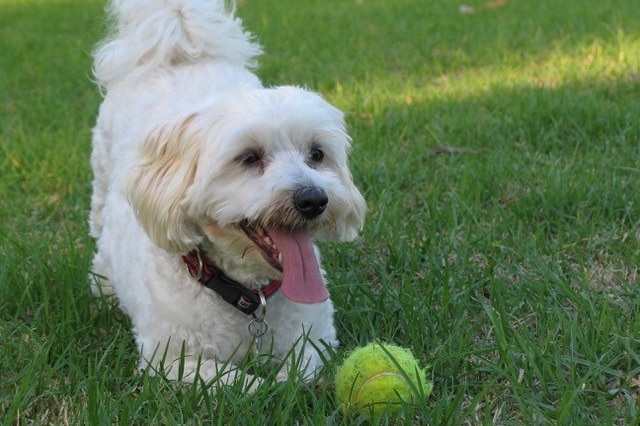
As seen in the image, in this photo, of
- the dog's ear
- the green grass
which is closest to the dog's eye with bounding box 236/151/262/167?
the dog's ear

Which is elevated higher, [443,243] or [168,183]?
[168,183]

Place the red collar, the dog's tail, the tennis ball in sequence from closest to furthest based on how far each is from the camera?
the tennis ball, the red collar, the dog's tail

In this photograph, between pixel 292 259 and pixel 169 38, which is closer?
pixel 292 259

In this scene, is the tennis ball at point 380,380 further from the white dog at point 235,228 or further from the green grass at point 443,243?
the white dog at point 235,228

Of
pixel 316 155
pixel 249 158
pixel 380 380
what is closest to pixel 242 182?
pixel 249 158

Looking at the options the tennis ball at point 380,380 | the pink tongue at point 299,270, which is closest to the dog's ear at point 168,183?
the pink tongue at point 299,270

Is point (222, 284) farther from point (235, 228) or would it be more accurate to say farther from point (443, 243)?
point (443, 243)

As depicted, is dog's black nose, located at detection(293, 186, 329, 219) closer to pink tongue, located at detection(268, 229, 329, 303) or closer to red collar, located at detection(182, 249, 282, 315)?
pink tongue, located at detection(268, 229, 329, 303)

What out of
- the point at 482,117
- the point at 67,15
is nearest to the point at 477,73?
the point at 482,117

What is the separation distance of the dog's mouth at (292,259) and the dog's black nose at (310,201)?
92mm

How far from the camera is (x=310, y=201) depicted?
2.49m

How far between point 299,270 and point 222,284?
294 mm

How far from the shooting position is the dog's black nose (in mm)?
2475

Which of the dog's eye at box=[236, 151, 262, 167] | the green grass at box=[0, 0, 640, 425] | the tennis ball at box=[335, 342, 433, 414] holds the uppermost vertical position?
the dog's eye at box=[236, 151, 262, 167]
